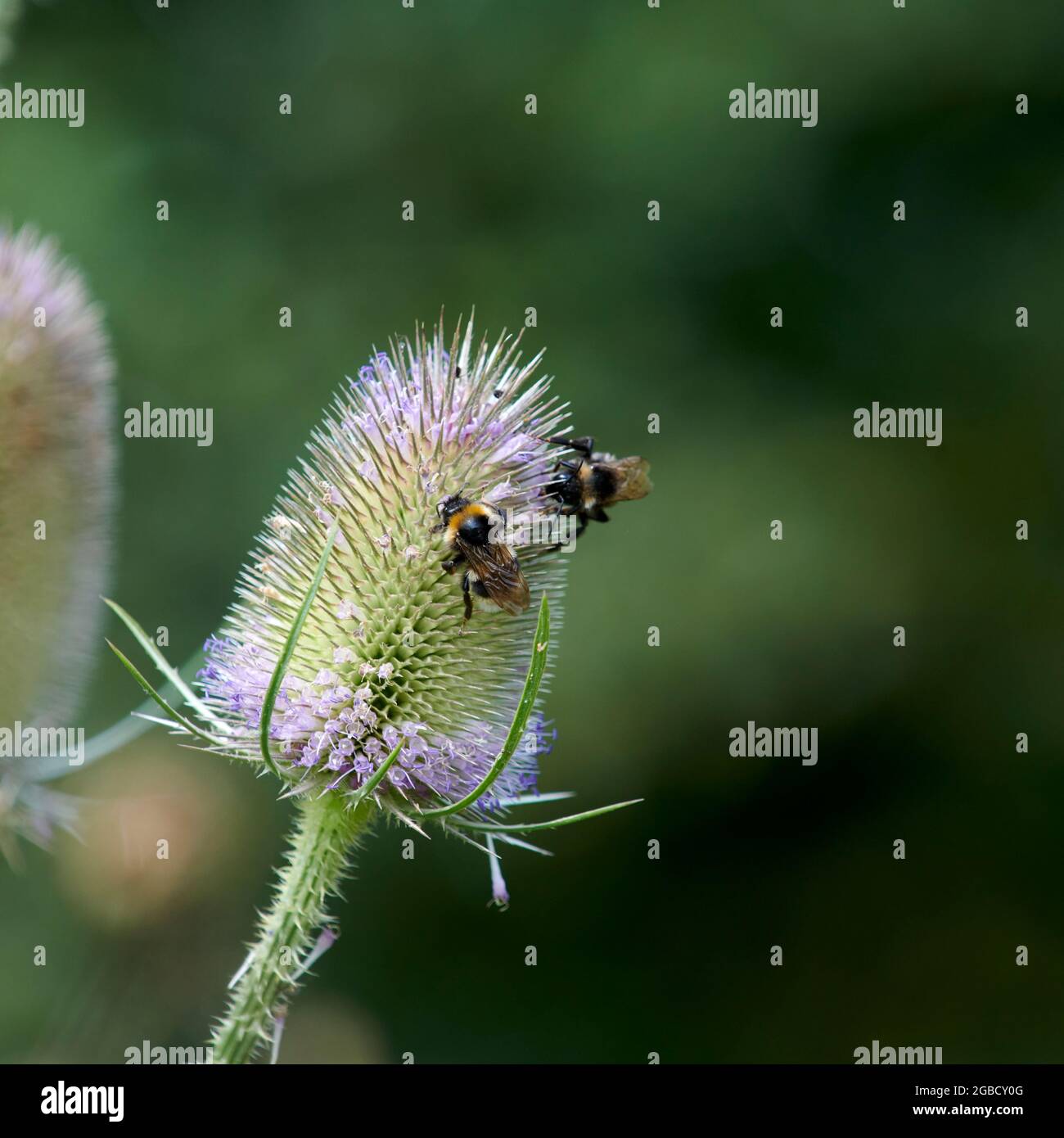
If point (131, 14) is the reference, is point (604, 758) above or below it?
below

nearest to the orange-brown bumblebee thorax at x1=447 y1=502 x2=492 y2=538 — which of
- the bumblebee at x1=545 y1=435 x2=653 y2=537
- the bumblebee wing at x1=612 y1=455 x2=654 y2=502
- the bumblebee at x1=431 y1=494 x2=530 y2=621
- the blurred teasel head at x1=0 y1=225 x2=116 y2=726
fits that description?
the bumblebee at x1=431 y1=494 x2=530 y2=621

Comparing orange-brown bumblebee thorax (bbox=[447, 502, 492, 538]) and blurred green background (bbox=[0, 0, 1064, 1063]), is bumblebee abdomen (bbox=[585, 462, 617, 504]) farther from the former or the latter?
blurred green background (bbox=[0, 0, 1064, 1063])

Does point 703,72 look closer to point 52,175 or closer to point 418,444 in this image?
point 52,175

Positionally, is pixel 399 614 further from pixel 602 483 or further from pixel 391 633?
pixel 602 483

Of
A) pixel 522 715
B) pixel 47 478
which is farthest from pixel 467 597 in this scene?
pixel 47 478

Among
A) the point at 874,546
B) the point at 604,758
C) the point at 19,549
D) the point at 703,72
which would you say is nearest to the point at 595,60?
the point at 703,72

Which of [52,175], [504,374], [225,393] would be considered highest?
[52,175]
